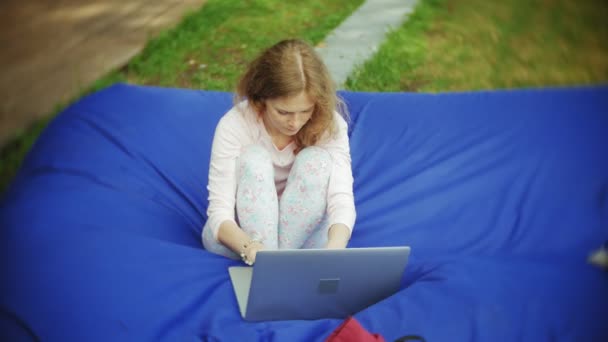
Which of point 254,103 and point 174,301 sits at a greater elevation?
point 254,103

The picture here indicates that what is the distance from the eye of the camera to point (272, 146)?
1.65 m

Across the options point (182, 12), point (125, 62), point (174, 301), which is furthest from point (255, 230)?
point (182, 12)

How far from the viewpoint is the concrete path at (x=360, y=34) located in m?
3.03

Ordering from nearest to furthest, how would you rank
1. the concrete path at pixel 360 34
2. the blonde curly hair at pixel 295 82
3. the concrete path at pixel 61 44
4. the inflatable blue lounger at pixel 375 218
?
1. the inflatable blue lounger at pixel 375 218
2. the blonde curly hair at pixel 295 82
3. the concrete path at pixel 61 44
4. the concrete path at pixel 360 34

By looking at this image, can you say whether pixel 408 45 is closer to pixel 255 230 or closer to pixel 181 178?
pixel 181 178

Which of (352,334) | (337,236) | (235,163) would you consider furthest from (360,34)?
(352,334)

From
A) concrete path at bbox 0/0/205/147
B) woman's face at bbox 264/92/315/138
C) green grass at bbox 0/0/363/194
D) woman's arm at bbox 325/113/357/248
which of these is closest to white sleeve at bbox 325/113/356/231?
woman's arm at bbox 325/113/357/248

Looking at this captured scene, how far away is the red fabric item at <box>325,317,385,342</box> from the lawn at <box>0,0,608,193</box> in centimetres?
179

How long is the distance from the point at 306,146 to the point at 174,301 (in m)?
0.52

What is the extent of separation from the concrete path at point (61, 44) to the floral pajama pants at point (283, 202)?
1.47m

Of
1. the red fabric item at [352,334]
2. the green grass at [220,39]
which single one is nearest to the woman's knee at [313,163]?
the red fabric item at [352,334]

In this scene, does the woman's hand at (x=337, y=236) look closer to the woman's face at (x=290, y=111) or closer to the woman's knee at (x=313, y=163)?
the woman's knee at (x=313, y=163)

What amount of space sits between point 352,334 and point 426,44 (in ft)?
8.24

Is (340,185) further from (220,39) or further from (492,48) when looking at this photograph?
(492,48)
